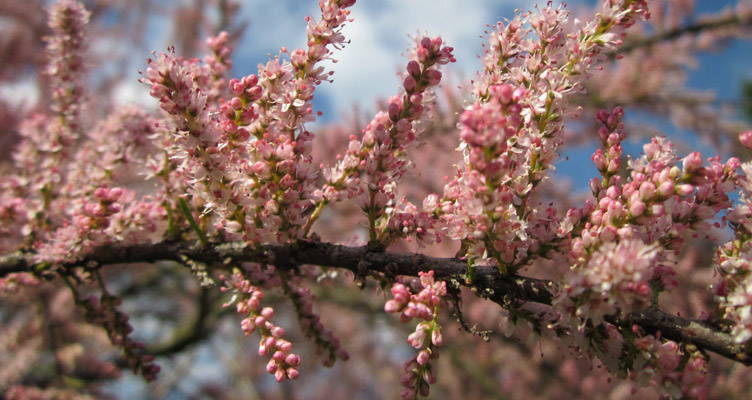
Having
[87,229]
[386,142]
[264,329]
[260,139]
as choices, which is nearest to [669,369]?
[386,142]

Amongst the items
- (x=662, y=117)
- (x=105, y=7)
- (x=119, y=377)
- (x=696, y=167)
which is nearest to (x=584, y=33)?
(x=696, y=167)

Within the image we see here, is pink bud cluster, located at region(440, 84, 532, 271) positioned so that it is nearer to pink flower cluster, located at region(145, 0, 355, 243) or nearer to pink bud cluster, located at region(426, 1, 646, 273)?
pink bud cluster, located at region(426, 1, 646, 273)

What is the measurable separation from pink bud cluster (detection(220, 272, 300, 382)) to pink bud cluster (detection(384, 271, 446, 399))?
11.3 inches

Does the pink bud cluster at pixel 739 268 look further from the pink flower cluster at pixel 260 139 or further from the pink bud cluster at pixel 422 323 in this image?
the pink flower cluster at pixel 260 139

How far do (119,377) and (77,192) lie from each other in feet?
7.39

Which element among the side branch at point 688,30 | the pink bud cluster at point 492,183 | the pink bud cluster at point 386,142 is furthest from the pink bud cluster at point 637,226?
the side branch at point 688,30

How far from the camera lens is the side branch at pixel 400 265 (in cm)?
128

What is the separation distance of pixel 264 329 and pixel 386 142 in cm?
60

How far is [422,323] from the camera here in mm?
1362

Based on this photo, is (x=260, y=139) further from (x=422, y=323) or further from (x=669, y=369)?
(x=669, y=369)

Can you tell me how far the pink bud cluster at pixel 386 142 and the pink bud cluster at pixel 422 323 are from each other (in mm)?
259

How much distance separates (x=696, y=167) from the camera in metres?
1.26

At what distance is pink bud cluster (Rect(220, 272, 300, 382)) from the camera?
4.58ft

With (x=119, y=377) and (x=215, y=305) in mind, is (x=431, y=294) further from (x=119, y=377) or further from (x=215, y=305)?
(x=215, y=305)
